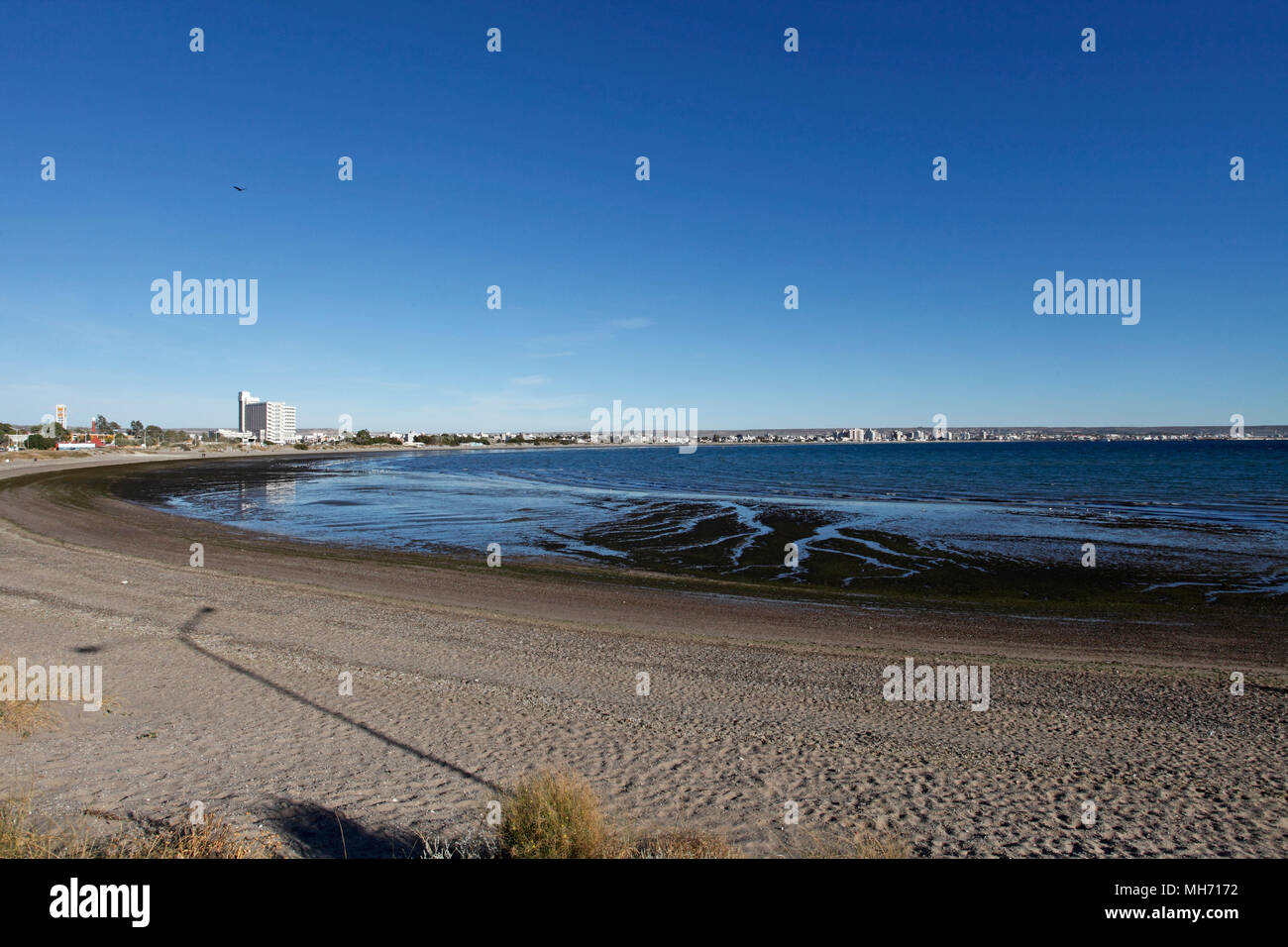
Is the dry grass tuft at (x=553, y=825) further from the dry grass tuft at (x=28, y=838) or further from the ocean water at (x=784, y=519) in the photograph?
the ocean water at (x=784, y=519)

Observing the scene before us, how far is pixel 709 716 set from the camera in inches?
351

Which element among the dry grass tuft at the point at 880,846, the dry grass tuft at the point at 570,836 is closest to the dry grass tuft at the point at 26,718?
the dry grass tuft at the point at 570,836

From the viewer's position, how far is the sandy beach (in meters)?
6.21

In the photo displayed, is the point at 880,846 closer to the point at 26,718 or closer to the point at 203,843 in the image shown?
the point at 203,843

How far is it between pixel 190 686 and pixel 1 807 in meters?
4.23

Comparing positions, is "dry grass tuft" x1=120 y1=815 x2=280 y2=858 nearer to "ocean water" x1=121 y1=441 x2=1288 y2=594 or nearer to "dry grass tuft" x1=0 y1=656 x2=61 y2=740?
"dry grass tuft" x1=0 y1=656 x2=61 y2=740

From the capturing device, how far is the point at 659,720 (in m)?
8.72

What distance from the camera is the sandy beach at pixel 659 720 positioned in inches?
245

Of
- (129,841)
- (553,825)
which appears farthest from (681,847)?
(129,841)

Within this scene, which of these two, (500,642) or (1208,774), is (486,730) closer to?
(500,642)
